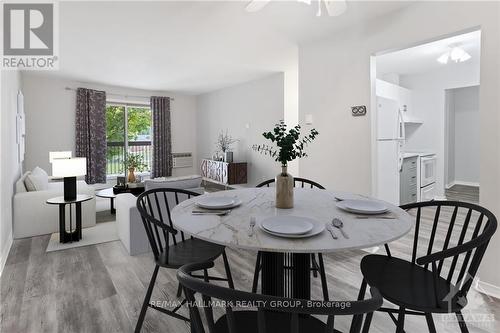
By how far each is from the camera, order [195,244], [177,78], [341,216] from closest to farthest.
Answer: [341,216], [195,244], [177,78]

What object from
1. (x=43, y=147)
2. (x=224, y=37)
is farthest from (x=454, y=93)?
(x=43, y=147)

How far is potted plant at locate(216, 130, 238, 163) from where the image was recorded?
257 inches

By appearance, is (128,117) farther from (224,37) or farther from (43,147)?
(224,37)

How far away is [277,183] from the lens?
153 cm

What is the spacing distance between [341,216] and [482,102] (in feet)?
5.63

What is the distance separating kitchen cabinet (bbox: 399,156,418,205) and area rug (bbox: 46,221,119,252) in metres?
3.99

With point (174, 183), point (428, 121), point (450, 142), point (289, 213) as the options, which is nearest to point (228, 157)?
point (174, 183)

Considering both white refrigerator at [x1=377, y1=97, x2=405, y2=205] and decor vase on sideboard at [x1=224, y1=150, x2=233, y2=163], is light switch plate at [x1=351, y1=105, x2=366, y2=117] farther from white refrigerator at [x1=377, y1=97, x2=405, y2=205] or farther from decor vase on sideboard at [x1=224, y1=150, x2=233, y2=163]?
decor vase on sideboard at [x1=224, y1=150, x2=233, y2=163]

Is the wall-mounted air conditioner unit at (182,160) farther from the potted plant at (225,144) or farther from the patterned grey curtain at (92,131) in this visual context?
the patterned grey curtain at (92,131)

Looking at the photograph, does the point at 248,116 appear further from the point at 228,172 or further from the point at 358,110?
the point at 358,110

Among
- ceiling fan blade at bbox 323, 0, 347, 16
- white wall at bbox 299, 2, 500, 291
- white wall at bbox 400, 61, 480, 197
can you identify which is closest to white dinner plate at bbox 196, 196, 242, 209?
ceiling fan blade at bbox 323, 0, 347, 16

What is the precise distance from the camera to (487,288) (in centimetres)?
217

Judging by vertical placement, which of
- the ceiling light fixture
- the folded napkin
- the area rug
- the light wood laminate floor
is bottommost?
the light wood laminate floor

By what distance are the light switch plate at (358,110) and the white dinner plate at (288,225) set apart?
2.12m
